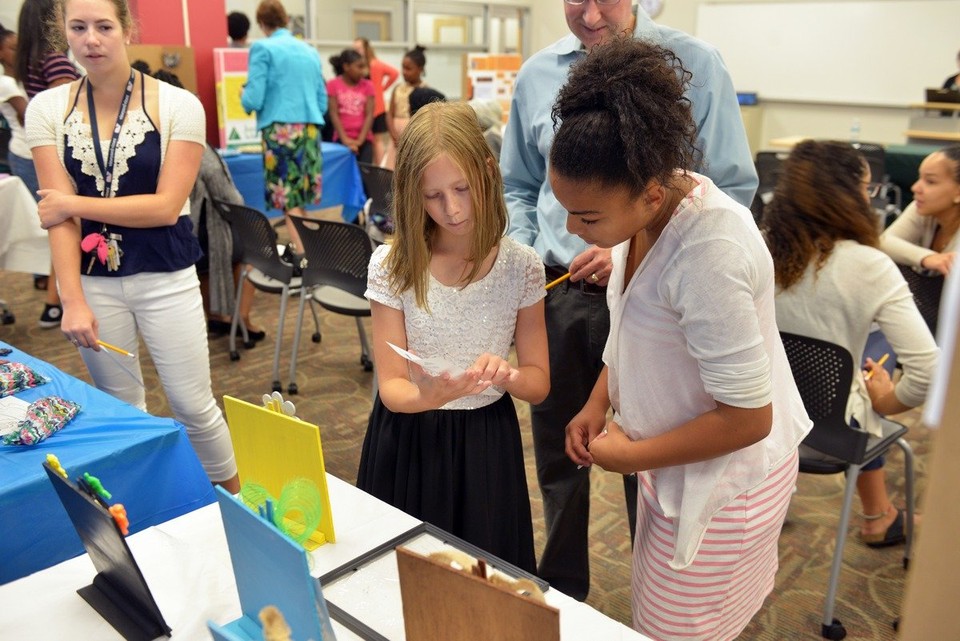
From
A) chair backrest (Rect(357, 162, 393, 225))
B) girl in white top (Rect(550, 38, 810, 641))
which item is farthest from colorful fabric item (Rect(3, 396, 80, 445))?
chair backrest (Rect(357, 162, 393, 225))

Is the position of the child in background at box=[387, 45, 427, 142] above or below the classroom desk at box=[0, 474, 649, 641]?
above

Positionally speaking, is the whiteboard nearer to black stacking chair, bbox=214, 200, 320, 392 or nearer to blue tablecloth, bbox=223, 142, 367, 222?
blue tablecloth, bbox=223, 142, 367, 222

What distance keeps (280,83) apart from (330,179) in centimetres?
134

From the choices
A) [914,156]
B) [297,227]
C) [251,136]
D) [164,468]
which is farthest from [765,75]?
[164,468]

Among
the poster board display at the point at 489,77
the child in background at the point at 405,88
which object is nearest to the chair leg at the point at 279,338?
the child in background at the point at 405,88

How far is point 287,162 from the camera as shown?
215 inches

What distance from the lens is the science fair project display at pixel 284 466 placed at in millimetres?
1175

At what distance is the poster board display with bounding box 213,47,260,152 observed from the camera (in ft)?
19.6

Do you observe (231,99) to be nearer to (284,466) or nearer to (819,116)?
(284,466)

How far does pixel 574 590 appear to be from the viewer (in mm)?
2113

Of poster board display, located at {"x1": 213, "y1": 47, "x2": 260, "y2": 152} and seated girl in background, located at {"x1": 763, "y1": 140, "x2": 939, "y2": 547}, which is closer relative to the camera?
seated girl in background, located at {"x1": 763, "y1": 140, "x2": 939, "y2": 547}

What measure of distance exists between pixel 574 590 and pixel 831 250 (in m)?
1.12

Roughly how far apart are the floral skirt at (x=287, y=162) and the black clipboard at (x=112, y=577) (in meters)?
4.52

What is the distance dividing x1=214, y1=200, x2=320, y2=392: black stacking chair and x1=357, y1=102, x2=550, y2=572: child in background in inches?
78.8
